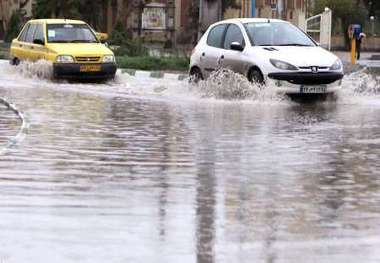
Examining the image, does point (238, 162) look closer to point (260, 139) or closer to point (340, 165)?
point (340, 165)

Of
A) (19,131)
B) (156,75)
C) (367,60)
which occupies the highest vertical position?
(19,131)

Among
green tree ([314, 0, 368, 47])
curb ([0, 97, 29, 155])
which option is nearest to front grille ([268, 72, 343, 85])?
curb ([0, 97, 29, 155])

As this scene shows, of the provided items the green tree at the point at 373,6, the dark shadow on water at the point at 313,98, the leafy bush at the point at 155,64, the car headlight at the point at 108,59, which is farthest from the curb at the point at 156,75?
the green tree at the point at 373,6

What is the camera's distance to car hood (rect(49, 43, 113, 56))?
2080 cm

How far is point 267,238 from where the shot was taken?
628 cm

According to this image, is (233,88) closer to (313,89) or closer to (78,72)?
(313,89)

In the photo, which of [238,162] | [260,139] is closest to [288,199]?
[238,162]

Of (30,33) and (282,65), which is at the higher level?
(30,33)

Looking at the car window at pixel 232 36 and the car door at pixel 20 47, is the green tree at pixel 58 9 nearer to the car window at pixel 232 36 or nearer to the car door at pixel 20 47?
the car door at pixel 20 47

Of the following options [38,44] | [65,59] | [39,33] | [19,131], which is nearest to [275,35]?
[65,59]

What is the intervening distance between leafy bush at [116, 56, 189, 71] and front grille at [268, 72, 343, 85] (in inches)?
417

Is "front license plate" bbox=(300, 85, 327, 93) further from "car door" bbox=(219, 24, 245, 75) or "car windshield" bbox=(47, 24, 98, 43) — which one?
"car windshield" bbox=(47, 24, 98, 43)

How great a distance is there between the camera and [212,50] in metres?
17.7

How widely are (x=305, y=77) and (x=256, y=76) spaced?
98cm
